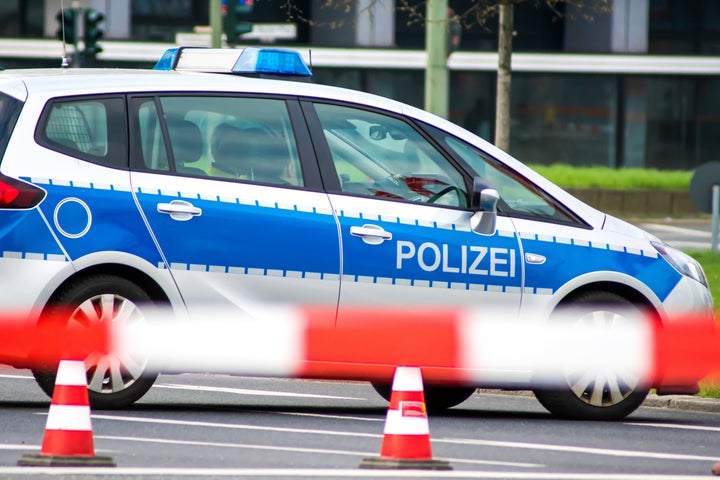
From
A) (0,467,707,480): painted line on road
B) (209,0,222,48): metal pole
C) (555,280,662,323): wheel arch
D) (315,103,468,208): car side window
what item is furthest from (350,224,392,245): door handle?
(209,0,222,48): metal pole

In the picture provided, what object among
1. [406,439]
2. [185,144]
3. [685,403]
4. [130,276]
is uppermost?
[185,144]

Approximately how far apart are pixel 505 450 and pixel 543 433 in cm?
79

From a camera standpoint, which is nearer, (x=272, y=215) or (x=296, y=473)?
(x=296, y=473)

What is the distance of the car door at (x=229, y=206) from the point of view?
27.6 feet

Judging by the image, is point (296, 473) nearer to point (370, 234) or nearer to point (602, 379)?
point (370, 234)

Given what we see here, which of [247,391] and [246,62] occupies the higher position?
[246,62]

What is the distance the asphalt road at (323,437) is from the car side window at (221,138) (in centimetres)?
121

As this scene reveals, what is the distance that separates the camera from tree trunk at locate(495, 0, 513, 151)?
1748cm

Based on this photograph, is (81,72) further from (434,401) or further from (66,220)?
(434,401)

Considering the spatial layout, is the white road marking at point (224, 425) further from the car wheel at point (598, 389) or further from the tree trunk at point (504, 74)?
the tree trunk at point (504, 74)

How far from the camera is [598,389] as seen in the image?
29.5 feet

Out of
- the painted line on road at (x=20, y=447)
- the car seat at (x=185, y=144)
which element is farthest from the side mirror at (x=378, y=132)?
the painted line on road at (x=20, y=447)

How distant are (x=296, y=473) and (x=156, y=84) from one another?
2823 millimetres

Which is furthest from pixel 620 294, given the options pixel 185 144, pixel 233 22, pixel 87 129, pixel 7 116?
pixel 233 22
